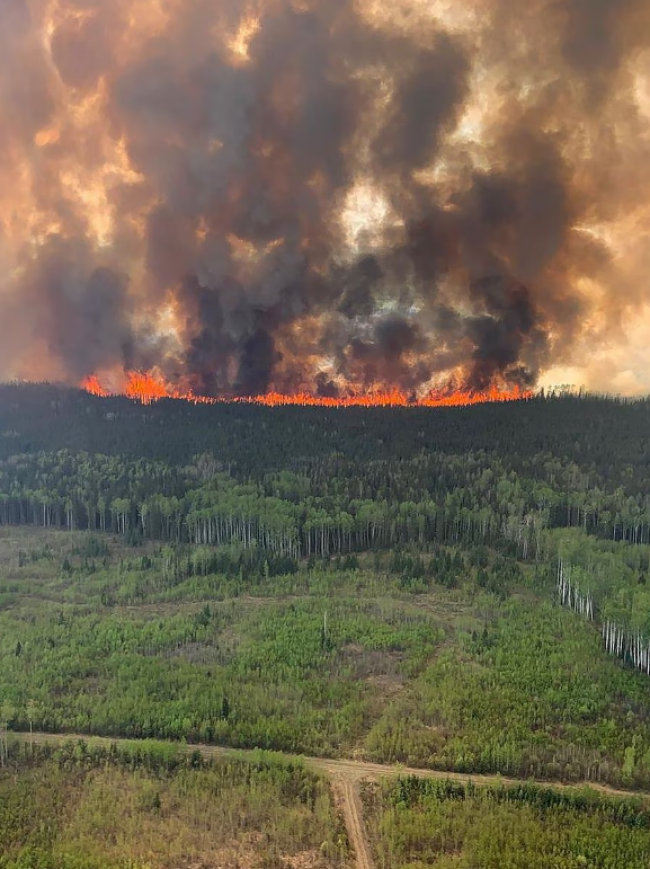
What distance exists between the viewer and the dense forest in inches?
1700

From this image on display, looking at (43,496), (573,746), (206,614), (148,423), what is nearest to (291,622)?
(206,614)

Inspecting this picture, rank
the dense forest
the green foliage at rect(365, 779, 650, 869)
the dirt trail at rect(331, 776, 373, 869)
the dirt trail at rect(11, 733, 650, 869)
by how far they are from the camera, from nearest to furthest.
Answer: the green foliage at rect(365, 779, 650, 869)
the dirt trail at rect(331, 776, 373, 869)
the dirt trail at rect(11, 733, 650, 869)
the dense forest

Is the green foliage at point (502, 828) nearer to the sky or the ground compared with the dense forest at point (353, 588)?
nearer to the ground

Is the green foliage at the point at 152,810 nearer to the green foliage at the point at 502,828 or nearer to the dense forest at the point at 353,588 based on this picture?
the dense forest at the point at 353,588

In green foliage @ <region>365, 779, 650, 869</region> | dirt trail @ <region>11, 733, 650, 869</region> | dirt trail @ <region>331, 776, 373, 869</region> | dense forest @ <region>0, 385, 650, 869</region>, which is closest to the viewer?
green foliage @ <region>365, 779, 650, 869</region>

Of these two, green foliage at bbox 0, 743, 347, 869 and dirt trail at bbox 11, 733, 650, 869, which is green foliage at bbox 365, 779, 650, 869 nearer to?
dirt trail at bbox 11, 733, 650, 869

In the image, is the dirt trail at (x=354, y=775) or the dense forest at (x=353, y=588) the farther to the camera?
the dense forest at (x=353, y=588)

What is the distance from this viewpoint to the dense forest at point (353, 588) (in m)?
43.2

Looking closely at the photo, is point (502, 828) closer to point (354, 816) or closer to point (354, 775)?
point (354, 816)

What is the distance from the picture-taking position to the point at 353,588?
75.1m

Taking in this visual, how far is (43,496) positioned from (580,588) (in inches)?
3094

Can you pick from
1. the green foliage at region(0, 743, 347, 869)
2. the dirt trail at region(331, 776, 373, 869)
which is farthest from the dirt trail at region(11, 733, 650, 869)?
the green foliage at region(0, 743, 347, 869)

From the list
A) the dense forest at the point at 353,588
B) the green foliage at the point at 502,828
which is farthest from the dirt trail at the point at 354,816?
the dense forest at the point at 353,588

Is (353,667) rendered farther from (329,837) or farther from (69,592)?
(69,592)
